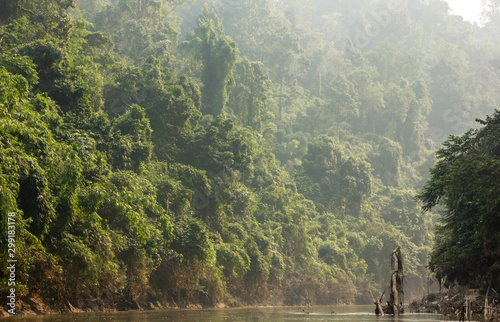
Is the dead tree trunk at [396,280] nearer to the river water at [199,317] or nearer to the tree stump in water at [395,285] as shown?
the tree stump in water at [395,285]

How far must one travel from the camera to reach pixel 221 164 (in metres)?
36.2

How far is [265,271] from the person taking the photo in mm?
38156

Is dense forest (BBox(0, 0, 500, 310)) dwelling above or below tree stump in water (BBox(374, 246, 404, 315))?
above

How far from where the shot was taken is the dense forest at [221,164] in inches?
799

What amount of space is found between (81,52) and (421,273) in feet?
126

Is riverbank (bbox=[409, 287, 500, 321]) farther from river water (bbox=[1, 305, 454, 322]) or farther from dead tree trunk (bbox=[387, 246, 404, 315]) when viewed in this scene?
dead tree trunk (bbox=[387, 246, 404, 315])

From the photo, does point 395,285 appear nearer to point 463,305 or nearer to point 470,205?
point 470,205

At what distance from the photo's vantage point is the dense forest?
20297mm

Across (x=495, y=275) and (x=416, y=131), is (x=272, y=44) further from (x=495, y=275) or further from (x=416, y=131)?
(x=495, y=275)

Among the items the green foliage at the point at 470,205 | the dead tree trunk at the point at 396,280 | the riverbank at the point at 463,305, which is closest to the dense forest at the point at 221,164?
the green foliage at the point at 470,205

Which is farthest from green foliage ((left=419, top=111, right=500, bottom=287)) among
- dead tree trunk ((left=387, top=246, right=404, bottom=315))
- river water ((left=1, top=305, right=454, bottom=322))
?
river water ((left=1, top=305, right=454, bottom=322))

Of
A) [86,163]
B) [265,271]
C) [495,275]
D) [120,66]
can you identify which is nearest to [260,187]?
[265,271]

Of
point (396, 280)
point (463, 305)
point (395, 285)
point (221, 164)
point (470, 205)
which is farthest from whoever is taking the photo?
point (221, 164)

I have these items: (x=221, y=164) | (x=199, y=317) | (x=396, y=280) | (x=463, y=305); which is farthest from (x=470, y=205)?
(x=221, y=164)
